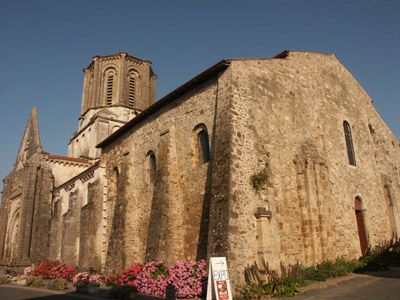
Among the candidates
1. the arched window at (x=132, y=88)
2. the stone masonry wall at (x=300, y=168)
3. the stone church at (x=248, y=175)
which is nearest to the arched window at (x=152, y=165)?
the stone church at (x=248, y=175)

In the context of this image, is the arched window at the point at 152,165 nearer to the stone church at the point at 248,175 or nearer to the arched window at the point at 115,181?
the stone church at the point at 248,175

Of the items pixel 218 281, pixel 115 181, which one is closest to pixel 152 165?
pixel 115 181

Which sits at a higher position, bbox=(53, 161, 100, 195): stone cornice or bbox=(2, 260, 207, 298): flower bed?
bbox=(53, 161, 100, 195): stone cornice

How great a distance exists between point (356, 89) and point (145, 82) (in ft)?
68.1

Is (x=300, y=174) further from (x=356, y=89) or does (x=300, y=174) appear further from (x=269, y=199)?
(x=356, y=89)

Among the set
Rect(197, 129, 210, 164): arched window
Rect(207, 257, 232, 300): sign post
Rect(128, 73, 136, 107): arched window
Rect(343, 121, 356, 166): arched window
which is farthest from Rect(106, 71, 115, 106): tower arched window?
Rect(207, 257, 232, 300): sign post

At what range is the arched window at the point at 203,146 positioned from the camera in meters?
12.3

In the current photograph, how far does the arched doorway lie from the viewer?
→ 46.0 ft

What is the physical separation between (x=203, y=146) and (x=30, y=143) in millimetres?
19723

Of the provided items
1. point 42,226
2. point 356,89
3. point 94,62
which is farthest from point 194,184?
point 94,62

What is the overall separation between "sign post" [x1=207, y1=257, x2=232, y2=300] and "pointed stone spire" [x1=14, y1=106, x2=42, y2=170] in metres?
20.7

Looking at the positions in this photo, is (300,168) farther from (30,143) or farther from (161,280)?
(30,143)

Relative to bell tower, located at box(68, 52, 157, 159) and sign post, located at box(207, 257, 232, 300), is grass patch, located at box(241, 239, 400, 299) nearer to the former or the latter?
sign post, located at box(207, 257, 232, 300)

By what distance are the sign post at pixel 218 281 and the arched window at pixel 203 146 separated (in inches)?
184
